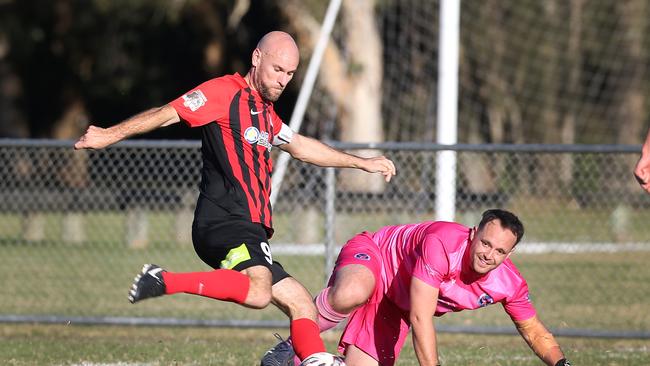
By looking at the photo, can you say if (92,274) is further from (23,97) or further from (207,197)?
(23,97)

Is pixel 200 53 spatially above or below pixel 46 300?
above

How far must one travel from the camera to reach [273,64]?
575 centimetres

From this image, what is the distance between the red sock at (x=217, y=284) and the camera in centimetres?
530

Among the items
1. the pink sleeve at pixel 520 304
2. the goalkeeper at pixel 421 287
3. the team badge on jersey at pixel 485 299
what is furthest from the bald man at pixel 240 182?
the pink sleeve at pixel 520 304

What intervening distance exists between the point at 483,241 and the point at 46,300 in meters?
6.93

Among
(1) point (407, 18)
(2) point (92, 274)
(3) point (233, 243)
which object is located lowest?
(2) point (92, 274)

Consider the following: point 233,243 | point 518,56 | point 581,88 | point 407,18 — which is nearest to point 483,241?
point 233,243

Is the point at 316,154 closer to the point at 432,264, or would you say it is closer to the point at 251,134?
the point at 251,134

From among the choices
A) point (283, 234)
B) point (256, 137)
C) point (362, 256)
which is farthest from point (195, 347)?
point (283, 234)

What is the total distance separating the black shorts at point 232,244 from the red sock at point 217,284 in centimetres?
11

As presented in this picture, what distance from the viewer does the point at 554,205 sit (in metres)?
Answer: 16.0

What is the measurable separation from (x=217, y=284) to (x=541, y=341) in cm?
182

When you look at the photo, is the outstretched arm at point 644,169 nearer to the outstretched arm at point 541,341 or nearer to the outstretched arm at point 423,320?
the outstretched arm at point 541,341

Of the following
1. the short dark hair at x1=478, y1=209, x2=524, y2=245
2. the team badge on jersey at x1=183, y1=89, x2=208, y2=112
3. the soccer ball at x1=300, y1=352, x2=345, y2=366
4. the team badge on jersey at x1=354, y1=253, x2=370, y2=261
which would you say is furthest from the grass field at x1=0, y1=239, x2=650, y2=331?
the team badge on jersey at x1=183, y1=89, x2=208, y2=112
